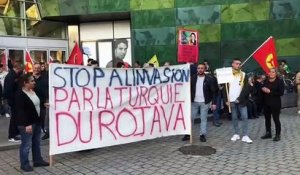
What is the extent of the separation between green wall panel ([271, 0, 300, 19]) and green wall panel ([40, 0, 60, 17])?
1118 centimetres

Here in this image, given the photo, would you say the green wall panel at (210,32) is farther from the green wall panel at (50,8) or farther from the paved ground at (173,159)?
the paved ground at (173,159)

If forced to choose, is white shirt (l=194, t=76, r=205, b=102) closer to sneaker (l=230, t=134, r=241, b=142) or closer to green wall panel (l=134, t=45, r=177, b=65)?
sneaker (l=230, t=134, r=241, b=142)

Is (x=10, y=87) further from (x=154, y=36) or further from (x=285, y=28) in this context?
(x=285, y=28)

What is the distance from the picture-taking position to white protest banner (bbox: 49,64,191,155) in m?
7.53

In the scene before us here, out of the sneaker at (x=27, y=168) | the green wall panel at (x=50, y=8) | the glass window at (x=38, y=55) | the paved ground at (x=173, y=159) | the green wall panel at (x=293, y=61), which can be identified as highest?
the green wall panel at (x=50, y=8)

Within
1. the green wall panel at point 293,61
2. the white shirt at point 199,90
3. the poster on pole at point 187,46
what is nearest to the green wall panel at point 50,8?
the green wall panel at point 293,61

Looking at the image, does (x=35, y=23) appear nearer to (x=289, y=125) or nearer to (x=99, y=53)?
(x=99, y=53)

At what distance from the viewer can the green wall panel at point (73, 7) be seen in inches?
918

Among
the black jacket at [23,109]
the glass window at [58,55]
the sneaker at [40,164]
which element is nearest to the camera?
the black jacket at [23,109]

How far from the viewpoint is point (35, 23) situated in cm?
2352

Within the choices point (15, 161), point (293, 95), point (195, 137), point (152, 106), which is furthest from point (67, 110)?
point (293, 95)

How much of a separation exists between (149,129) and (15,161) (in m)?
2.61

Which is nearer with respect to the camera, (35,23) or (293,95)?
(293,95)

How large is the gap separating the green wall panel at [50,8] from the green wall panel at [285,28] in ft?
36.6
